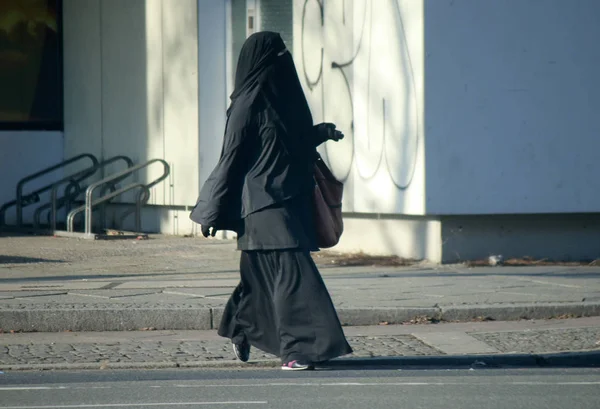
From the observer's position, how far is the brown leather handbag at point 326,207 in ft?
24.7

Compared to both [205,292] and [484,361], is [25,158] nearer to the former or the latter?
[205,292]

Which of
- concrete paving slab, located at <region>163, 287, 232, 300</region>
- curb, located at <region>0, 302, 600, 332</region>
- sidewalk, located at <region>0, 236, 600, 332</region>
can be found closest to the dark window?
sidewalk, located at <region>0, 236, 600, 332</region>

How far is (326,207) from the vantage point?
7.59m

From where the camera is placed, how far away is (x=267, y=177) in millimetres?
7309

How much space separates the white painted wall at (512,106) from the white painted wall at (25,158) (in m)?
9.96

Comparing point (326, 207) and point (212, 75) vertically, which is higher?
point (212, 75)

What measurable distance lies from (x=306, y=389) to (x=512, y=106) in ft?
21.7

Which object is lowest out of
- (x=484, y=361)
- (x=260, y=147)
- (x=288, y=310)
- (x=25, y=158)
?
(x=484, y=361)

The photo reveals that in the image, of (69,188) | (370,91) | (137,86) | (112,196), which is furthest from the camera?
(69,188)

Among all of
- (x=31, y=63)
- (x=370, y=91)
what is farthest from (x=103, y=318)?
(x=31, y=63)

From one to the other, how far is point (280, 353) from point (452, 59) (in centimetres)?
587

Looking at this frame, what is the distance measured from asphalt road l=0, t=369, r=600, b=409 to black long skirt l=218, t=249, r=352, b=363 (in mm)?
175

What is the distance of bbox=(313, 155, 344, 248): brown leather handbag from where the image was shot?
24.7 ft

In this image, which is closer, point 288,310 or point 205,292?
A: point 288,310
